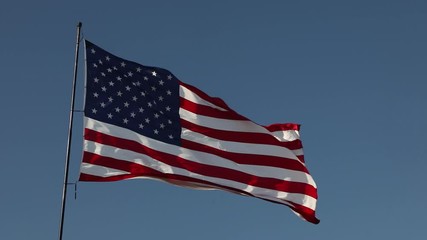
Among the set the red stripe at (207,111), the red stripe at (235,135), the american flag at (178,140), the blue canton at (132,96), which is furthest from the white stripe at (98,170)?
the red stripe at (207,111)

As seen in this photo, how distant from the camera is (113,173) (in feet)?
82.0

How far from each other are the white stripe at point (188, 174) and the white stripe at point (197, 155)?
0.36 metres

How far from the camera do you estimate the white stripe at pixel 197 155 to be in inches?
1004

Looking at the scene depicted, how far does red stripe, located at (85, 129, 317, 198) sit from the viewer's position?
2547cm

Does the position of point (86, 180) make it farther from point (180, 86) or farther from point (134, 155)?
point (180, 86)


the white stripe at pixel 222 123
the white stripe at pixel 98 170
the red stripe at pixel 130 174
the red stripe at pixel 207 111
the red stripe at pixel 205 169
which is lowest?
the white stripe at pixel 98 170

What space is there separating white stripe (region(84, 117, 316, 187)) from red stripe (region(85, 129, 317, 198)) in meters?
0.13

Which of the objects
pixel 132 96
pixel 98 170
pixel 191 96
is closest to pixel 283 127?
pixel 191 96

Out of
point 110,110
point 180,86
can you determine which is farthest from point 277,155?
point 110,110

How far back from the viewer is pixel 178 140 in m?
27.2

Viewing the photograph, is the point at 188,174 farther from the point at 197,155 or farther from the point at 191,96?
the point at 191,96

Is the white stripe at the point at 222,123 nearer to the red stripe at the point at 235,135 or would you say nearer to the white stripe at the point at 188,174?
the red stripe at the point at 235,135

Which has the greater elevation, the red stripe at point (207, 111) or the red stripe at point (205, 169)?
the red stripe at point (207, 111)

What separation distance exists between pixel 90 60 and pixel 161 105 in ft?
9.04
